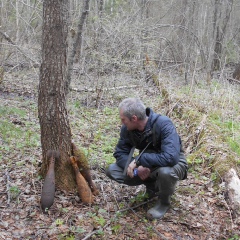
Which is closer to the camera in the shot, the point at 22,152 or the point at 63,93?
the point at 63,93

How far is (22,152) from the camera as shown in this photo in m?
5.70

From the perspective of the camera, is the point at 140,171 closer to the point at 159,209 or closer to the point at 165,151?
the point at 165,151

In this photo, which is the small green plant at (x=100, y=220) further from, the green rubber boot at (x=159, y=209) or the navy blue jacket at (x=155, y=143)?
the navy blue jacket at (x=155, y=143)

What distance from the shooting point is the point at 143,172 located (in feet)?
13.1

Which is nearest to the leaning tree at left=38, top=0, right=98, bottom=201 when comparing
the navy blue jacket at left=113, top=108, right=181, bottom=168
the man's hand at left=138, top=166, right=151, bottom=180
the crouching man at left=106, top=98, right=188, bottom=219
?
the crouching man at left=106, top=98, right=188, bottom=219

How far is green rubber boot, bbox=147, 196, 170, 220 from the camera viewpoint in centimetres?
411

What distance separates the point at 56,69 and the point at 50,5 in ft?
2.55

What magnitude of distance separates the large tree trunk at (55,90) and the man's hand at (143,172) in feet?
3.49

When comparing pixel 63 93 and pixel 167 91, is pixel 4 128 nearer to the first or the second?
pixel 63 93

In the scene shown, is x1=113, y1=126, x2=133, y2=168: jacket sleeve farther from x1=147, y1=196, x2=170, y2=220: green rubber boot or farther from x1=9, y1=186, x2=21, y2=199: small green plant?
x1=9, y1=186, x2=21, y2=199: small green plant

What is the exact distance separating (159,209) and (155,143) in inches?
33.9

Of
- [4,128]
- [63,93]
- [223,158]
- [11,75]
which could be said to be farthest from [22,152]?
[11,75]

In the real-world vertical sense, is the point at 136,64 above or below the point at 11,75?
above

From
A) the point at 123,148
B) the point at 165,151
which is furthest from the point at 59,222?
the point at 165,151
